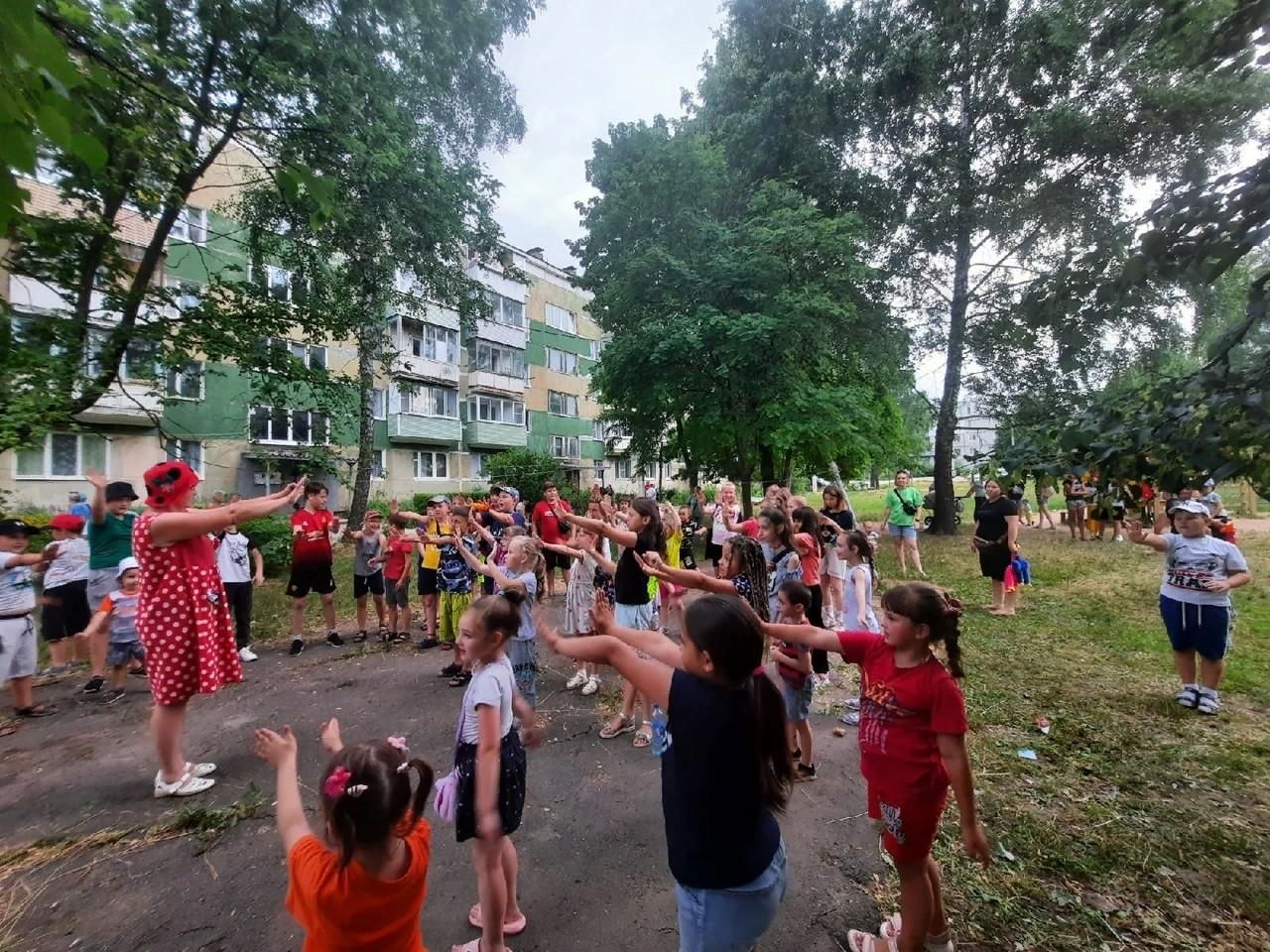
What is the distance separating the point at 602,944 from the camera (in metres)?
2.58

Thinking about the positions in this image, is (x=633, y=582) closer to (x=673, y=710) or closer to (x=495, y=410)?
(x=673, y=710)

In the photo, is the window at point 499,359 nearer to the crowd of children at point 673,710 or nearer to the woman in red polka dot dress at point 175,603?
the crowd of children at point 673,710

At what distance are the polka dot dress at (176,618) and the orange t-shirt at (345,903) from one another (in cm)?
258

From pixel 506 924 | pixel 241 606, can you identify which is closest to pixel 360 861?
pixel 506 924

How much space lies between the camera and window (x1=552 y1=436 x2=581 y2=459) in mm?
39688

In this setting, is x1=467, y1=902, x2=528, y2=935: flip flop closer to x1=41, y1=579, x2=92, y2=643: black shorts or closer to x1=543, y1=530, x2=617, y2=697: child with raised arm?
x1=543, y1=530, x2=617, y2=697: child with raised arm

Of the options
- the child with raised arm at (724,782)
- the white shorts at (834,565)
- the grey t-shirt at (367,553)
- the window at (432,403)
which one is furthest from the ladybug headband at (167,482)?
the window at (432,403)

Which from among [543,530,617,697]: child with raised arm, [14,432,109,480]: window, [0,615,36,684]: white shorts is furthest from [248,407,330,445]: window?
[14,432,109,480]: window

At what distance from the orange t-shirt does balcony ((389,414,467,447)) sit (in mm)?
29131

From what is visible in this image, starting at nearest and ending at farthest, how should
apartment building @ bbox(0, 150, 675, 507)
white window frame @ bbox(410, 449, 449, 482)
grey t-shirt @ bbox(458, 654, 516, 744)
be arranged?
1. grey t-shirt @ bbox(458, 654, 516, 744)
2. apartment building @ bbox(0, 150, 675, 507)
3. white window frame @ bbox(410, 449, 449, 482)

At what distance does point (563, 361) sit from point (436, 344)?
10.7 meters

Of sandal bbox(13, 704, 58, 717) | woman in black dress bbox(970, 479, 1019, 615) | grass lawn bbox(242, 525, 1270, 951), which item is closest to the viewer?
grass lawn bbox(242, 525, 1270, 951)

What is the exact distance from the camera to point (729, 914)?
1.70 m

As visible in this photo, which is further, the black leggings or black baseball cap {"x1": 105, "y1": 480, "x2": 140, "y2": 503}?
the black leggings
